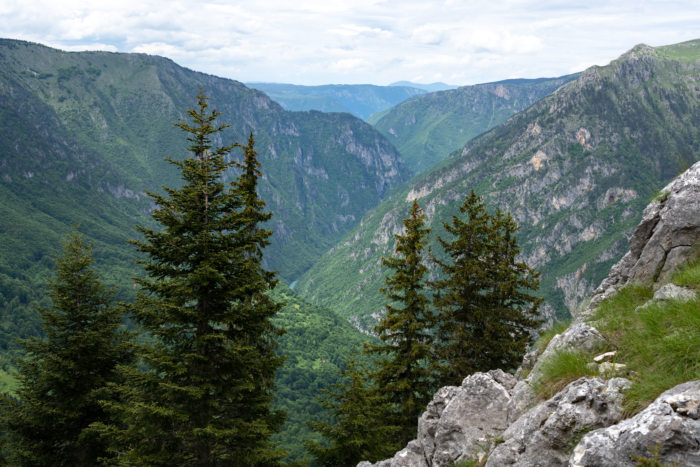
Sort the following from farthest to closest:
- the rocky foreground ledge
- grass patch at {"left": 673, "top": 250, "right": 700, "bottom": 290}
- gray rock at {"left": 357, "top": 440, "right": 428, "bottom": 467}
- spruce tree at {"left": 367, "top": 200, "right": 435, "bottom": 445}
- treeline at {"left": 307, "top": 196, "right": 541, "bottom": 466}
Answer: spruce tree at {"left": 367, "top": 200, "right": 435, "bottom": 445} < treeline at {"left": 307, "top": 196, "right": 541, "bottom": 466} < gray rock at {"left": 357, "top": 440, "right": 428, "bottom": 467} < grass patch at {"left": 673, "top": 250, "right": 700, "bottom": 290} < the rocky foreground ledge

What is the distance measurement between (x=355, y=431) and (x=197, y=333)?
955 centimetres

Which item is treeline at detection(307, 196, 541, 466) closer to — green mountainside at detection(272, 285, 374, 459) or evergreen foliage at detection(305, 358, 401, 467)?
evergreen foliage at detection(305, 358, 401, 467)

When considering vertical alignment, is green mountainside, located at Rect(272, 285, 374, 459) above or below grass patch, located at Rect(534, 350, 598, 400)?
below

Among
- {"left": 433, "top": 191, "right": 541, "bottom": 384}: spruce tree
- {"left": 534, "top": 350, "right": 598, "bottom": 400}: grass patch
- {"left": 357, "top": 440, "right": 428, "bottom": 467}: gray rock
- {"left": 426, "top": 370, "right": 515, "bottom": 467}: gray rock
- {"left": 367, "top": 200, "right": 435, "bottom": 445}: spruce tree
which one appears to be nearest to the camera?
{"left": 534, "top": 350, "right": 598, "bottom": 400}: grass patch

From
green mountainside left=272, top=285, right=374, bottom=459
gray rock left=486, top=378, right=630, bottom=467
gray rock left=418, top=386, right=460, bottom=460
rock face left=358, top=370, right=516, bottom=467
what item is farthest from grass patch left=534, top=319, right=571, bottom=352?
green mountainside left=272, top=285, right=374, bottom=459

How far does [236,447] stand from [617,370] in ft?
37.2

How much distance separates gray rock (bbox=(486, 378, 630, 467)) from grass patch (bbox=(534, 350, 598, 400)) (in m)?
0.65

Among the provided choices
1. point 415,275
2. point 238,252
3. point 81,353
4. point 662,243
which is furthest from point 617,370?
point 81,353

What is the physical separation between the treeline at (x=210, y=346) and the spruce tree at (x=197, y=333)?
0.16 ft

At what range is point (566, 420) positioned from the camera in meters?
7.03

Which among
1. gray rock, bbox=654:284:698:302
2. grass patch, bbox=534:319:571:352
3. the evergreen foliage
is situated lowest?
the evergreen foliage

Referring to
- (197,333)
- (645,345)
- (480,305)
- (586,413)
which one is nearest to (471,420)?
(586,413)

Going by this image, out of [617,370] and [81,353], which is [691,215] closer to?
[617,370]

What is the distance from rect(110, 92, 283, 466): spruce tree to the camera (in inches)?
497
